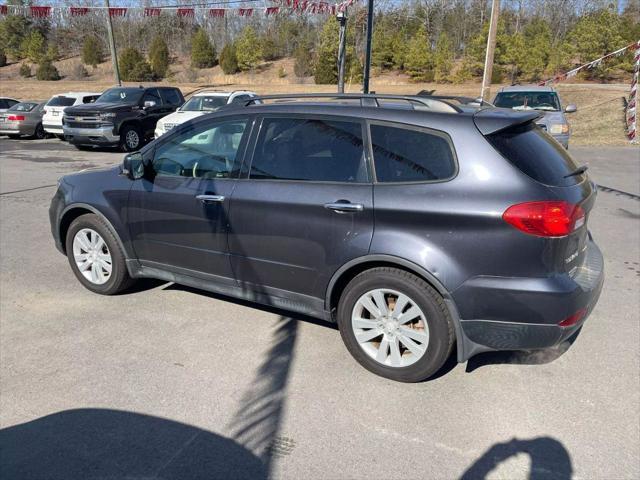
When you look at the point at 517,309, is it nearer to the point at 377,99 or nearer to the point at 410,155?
the point at 410,155

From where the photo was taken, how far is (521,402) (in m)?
3.17

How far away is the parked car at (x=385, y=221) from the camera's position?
2994 millimetres

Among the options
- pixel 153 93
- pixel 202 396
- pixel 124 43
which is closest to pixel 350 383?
pixel 202 396

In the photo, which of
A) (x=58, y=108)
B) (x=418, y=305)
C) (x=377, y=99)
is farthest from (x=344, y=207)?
(x=58, y=108)

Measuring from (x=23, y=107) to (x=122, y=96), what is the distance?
5880mm

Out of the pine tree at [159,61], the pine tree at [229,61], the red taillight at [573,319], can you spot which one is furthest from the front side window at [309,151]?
the pine tree at [159,61]

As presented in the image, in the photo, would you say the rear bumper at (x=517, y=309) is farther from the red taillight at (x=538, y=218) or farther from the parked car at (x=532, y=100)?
the parked car at (x=532, y=100)

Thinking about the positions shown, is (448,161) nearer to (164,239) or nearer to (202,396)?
(202,396)

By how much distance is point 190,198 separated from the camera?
3990 mm

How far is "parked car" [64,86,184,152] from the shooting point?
47.0 feet

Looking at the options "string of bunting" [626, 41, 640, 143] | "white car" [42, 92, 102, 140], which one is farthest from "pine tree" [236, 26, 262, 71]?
"string of bunting" [626, 41, 640, 143]

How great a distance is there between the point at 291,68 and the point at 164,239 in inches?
1725

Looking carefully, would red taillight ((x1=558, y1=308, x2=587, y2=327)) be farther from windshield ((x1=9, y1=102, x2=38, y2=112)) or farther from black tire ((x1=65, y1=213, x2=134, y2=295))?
windshield ((x1=9, y1=102, x2=38, y2=112))

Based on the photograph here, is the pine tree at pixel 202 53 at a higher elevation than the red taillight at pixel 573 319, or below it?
higher
